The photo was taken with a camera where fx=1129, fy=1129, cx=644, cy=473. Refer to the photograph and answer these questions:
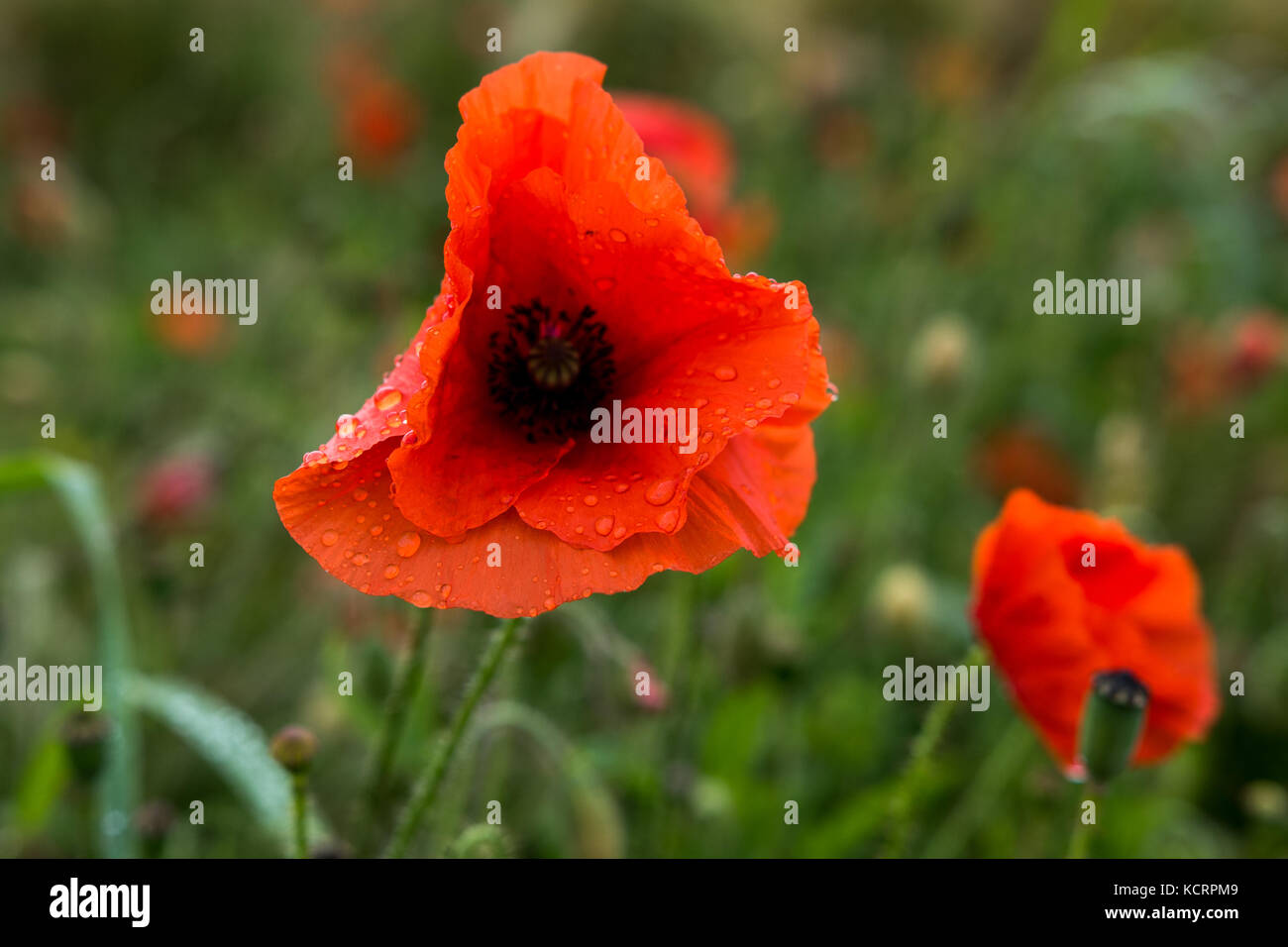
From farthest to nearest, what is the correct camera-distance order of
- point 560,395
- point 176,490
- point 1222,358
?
1. point 1222,358
2. point 176,490
3. point 560,395

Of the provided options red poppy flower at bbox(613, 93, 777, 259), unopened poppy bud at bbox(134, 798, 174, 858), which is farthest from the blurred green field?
red poppy flower at bbox(613, 93, 777, 259)

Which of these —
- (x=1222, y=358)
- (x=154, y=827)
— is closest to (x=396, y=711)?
(x=154, y=827)

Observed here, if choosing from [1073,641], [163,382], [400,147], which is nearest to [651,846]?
[1073,641]

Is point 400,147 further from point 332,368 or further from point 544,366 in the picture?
point 544,366

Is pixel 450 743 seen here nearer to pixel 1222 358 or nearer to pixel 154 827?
pixel 154 827

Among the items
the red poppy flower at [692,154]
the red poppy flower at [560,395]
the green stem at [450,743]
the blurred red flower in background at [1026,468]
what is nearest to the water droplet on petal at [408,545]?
the red poppy flower at [560,395]

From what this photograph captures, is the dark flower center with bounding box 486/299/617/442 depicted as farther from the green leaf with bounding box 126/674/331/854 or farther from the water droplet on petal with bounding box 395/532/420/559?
the green leaf with bounding box 126/674/331/854
